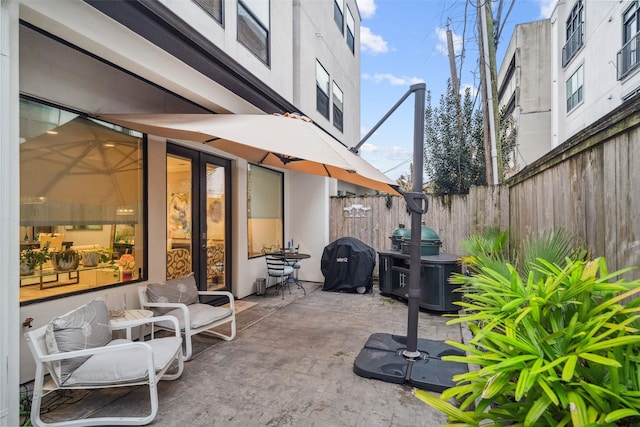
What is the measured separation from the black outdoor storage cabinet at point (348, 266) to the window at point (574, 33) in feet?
44.1

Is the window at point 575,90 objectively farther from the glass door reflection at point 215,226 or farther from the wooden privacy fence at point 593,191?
the glass door reflection at point 215,226

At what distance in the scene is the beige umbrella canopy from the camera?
3.04m

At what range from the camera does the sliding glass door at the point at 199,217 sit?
490 cm

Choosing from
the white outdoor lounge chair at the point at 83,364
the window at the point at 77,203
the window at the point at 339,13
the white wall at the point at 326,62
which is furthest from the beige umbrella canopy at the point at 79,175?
the window at the point at 339,13

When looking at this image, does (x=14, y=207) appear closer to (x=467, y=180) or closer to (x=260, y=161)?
(x=260, y=161)

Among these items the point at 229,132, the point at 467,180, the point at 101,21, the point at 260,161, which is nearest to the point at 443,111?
the point at 467,180

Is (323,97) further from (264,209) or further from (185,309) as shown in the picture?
(185,309)

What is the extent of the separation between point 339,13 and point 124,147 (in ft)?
29.2

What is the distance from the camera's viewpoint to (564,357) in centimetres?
121

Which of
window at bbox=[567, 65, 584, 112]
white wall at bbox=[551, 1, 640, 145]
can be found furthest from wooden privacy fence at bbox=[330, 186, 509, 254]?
window at bbox=[567, 65, 584, 112]

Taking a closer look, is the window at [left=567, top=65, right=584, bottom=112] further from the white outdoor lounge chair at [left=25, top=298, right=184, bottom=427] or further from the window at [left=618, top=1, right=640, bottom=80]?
the white outdoor lounge chair at [left=25, top=298, right=184, bottom=427]

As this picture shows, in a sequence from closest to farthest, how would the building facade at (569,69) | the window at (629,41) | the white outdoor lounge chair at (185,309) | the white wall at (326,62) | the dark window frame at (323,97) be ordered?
the white outdoor lounge chair at (185,309) → the white wall at (326,62) → the dark window frame at (323,97) → the window at (629,41) → the building facade at (569,69)

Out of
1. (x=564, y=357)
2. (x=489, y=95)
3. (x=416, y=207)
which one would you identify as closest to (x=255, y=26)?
(x=416, y=207)

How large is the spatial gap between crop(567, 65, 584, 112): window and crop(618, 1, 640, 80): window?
302 cm
